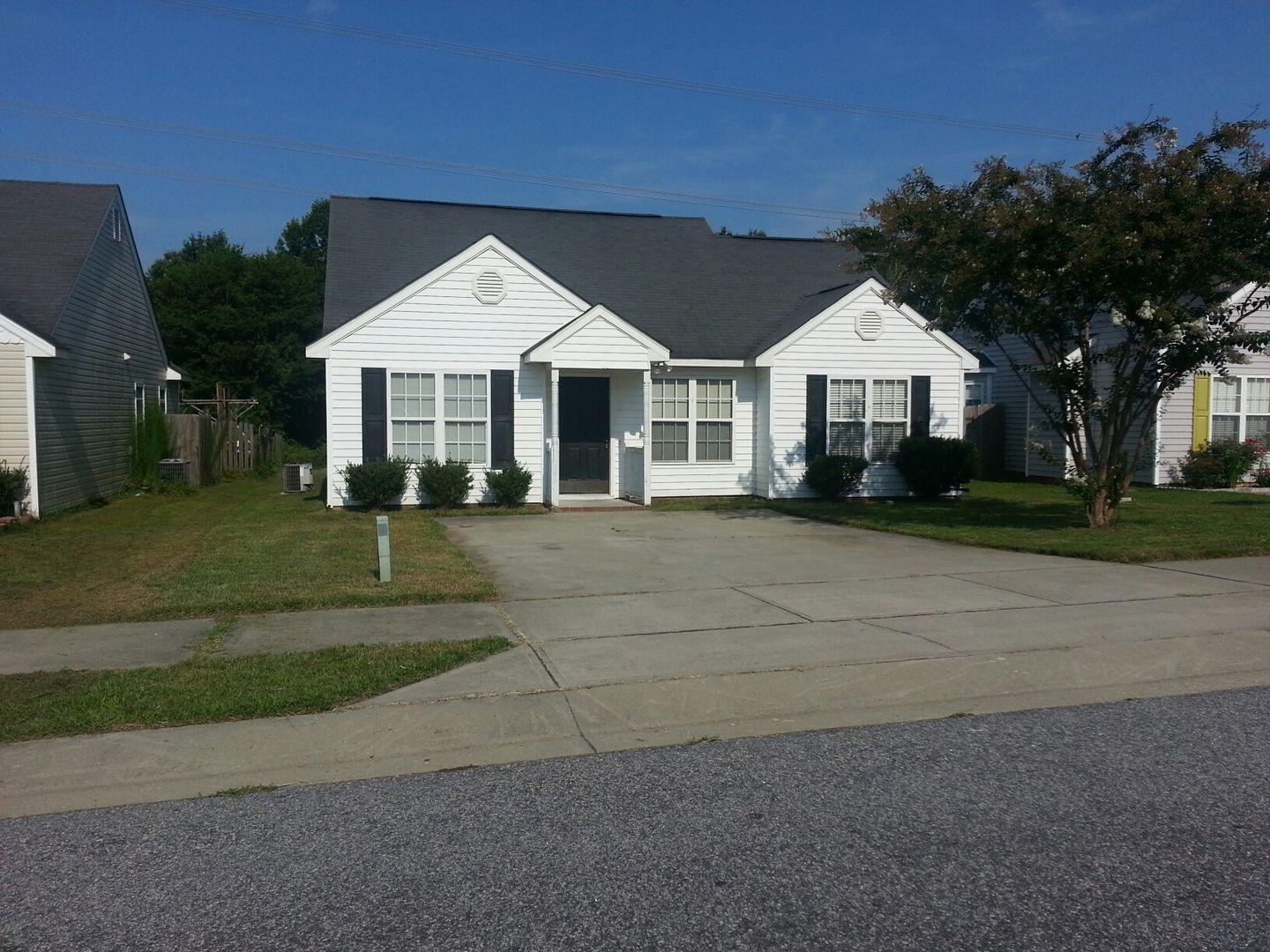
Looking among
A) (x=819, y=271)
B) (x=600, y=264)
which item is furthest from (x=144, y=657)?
(x=819, y=271)

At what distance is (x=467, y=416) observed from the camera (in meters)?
18.5

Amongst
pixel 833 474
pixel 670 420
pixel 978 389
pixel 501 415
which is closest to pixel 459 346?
pixel 501 415

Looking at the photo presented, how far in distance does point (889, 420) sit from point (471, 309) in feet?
27.2

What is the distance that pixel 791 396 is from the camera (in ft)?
64.1

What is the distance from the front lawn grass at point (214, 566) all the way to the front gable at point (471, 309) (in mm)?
3036

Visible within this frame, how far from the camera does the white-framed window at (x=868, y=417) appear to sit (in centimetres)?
1984

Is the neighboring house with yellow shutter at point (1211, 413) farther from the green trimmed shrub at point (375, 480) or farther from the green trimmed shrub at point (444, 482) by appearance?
the green trimmed shrub at point (375, 480)

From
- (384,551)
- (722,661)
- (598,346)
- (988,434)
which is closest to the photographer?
(722,661)

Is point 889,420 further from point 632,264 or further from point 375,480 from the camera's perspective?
point 375,480

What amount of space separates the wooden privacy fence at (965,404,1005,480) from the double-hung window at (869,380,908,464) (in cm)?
711

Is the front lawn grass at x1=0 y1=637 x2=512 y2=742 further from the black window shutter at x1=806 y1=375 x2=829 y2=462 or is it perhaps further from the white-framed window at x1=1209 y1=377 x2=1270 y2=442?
the white-framed window at x1=1209 y1=377 x2=1270 y2=442

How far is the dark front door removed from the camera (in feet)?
65.5

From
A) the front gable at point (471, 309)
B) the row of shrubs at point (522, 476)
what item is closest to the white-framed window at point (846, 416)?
the row of shrubs at point (522, 476)

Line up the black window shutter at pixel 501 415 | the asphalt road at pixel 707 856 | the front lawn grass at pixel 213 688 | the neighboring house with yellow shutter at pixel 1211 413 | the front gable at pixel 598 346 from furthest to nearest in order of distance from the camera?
1. the neighboring house with yellow shutter at pixel 1211 413
2. the black window shutter at pixel 501 415
3. the front gable at pixel 598 346
4. the front lawn grass at pixel 213 688
5. the asphalt road at pixel 707 856
